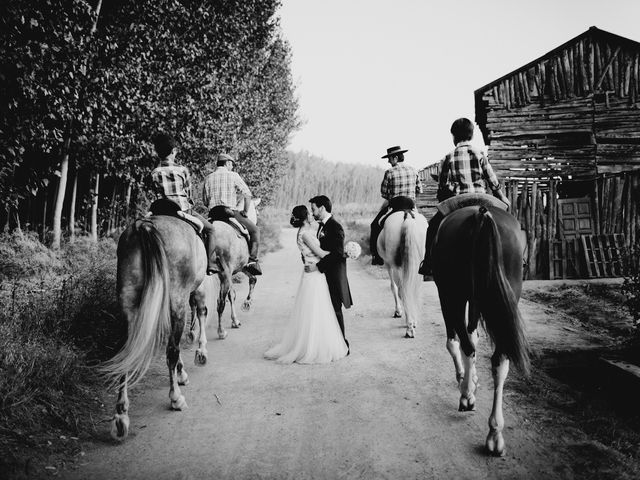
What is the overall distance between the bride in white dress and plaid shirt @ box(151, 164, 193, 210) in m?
1.49

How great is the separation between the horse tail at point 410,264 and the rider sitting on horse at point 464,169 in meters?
2.05

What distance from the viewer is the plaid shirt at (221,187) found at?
25.5 ft

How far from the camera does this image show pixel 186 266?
Result: 4730 mm

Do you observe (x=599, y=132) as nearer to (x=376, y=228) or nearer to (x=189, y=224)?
(x=376, y=228)

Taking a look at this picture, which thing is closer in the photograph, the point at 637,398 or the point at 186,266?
the point at 637,398

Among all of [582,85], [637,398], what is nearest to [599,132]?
[582,85]

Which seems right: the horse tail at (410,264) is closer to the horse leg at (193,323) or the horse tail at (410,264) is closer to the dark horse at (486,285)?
the dark horse at (486,285)

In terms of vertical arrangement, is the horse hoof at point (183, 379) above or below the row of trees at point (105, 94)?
below

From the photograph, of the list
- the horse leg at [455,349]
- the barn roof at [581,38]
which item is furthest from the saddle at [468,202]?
the barn roof at [581,38]

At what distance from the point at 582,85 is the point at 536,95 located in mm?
1701

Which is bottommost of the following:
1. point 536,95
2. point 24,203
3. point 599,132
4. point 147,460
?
point 147,460

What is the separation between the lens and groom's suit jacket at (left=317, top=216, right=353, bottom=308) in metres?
6.15

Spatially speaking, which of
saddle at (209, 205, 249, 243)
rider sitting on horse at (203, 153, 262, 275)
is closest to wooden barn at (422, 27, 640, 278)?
rider sitting on horse at (203, 153, 262, 275)

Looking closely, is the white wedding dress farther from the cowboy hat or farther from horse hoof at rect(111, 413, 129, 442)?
the cowboy hat
